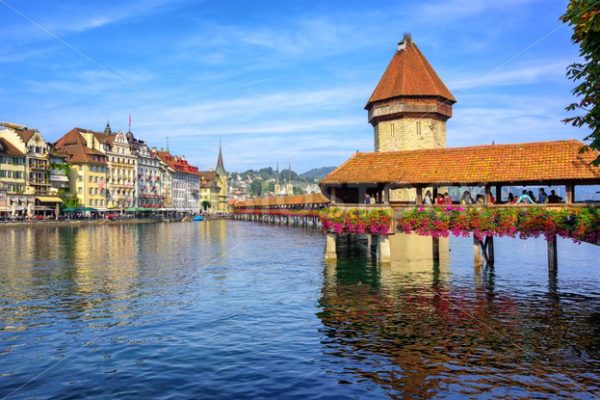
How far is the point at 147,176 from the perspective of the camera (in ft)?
431

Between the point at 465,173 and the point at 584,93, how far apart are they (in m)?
11.4

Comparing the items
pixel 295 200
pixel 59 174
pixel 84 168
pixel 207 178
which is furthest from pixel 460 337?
pixel 207 178

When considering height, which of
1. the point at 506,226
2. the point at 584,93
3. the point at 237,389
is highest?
the point at 584,93

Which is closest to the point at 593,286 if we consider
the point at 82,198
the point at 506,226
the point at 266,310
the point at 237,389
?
the point at 506,226

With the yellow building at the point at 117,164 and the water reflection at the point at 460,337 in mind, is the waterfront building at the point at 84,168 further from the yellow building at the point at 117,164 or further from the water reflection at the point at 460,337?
the water reflection at the point at 460,337

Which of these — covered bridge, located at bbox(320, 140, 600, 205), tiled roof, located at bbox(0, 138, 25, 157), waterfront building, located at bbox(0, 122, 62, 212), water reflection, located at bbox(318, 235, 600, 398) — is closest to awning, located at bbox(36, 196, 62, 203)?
waterfront building, located at bbox(0, 122, 62, 212)

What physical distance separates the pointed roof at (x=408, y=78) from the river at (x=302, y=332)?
89.2 ft

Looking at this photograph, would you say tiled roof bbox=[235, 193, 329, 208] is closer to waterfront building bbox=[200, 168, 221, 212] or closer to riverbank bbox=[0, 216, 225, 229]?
riverbank bbox=[0, 216, 225, 229]

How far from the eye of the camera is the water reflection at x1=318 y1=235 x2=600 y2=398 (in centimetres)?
1207

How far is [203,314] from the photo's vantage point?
63.2ft

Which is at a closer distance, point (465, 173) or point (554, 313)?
point (554, 313)

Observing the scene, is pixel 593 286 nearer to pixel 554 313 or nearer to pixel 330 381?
pixel 554 313

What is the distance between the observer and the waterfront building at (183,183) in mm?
150625

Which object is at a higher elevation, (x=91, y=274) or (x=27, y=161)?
(x=27, y=161)
